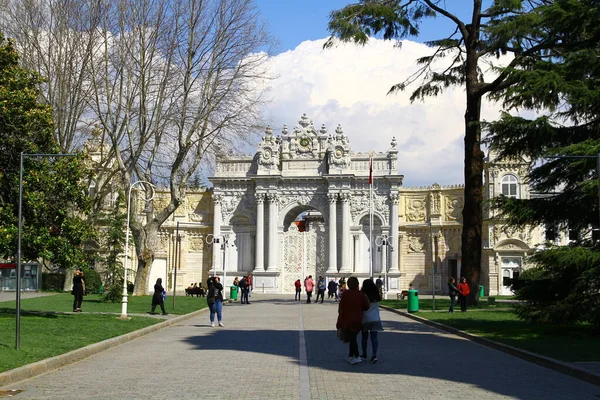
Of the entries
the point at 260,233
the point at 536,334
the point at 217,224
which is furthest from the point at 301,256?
the point at 536,334

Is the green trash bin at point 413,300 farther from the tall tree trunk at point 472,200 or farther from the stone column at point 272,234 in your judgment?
the stone column at point 272,234

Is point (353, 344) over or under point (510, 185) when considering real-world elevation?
under

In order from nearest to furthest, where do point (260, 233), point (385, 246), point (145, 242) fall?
point (145, 242)
point (385, 246)
point (260, 233)

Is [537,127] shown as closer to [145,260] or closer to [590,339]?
[590,339]

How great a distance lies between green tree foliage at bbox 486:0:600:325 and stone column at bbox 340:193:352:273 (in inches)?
1426

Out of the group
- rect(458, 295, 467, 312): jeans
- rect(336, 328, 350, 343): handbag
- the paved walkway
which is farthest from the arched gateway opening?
rect(336, 328, 350, 343): handbag

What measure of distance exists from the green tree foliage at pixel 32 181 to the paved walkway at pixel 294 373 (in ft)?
19.1

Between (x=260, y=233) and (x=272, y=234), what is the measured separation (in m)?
0.98

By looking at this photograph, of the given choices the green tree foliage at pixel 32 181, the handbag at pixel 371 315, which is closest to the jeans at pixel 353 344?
the handbag at pixel 371 315

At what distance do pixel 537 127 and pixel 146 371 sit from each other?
1280 centimetres

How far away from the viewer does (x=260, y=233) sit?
198 ft

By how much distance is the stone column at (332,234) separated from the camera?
58.6 m

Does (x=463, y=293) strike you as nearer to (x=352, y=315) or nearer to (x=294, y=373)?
(x=352, y=315)

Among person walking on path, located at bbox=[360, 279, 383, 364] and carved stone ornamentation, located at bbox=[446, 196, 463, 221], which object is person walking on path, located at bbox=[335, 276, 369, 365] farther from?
carved stone ornamentation, located at bbox=[446, 196, 463, 221]
